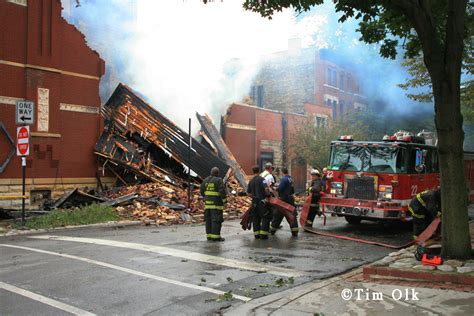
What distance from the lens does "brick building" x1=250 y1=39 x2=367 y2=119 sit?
34688mm

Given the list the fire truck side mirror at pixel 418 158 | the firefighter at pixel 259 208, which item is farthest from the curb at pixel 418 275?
the fire truck side mirror at pixel 418 158

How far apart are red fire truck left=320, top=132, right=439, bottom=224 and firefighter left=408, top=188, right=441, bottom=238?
1678mm

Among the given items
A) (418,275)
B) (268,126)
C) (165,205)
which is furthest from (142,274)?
(268,126)

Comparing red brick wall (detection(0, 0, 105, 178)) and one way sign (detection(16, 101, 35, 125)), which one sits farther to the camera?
red brick wall (detection(0, 0, 105, 178))

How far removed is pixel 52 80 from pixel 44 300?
13.1 meters

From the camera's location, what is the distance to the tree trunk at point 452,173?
22.4ft

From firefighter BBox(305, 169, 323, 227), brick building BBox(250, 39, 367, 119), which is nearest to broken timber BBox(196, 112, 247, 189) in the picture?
firefighter BBox(305, 169, 323, 227)

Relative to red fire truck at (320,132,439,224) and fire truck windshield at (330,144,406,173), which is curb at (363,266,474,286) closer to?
red fire truck at (320,132,439,224)

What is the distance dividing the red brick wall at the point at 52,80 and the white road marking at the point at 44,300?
1061 cm

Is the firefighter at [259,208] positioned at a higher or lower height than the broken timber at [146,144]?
lower

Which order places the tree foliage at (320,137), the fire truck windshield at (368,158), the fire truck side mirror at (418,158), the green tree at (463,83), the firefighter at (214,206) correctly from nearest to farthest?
the firefighter at (214,206) < the fire truck windshield at (368,158) < the fire truck side mirror at (418,158) < the green tree at (463,83) < the tree foliage at (320,137)

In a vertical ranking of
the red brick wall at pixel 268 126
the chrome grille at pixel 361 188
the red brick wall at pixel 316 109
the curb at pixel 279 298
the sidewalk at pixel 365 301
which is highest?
the red brick wall at pixel 316 109

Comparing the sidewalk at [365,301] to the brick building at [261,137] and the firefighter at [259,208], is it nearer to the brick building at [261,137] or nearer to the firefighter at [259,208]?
the firefighter at [259,208]

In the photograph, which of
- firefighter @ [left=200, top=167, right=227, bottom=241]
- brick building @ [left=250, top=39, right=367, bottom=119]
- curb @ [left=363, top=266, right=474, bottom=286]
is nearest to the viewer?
curb @ [left=363, top=266, right=474, bottom=286]
